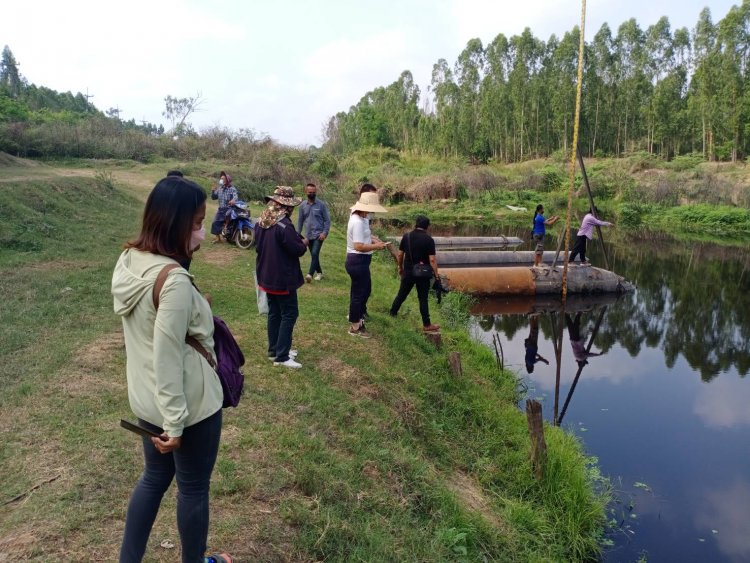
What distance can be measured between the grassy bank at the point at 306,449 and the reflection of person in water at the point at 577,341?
9.75ft

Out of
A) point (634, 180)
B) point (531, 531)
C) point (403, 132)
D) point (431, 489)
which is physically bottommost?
point (531, 531)

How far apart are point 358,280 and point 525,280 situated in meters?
7.89

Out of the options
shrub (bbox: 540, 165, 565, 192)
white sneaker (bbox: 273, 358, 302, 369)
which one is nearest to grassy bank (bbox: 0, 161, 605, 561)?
white sneaker (bbox: 273, 358, 302, 369)

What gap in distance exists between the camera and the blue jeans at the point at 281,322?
518cm

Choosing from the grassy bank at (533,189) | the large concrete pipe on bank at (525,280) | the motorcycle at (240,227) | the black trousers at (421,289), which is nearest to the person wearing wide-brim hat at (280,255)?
the black trousers at (421,289)

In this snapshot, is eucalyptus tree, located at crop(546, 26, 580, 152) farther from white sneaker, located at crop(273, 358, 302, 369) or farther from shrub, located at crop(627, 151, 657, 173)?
white sneaker, located at crop(273, 358, 302, 369)

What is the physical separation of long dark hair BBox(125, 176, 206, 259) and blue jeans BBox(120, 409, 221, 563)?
2.31 feet

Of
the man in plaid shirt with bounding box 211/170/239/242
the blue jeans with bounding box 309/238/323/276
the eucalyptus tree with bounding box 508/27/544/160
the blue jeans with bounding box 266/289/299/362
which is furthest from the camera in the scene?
the eucalyptus tree with bounding box 508/27/544/160

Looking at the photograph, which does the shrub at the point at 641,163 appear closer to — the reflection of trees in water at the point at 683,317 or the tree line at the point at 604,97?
the tree line at the point at 604,97

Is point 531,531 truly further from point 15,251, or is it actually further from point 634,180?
point 634,180

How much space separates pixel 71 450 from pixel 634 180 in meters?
36.1

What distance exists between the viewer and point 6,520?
117 inches

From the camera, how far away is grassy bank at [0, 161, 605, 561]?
3240 millimetres

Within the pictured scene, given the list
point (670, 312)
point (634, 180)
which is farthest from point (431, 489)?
point (634, 180)
